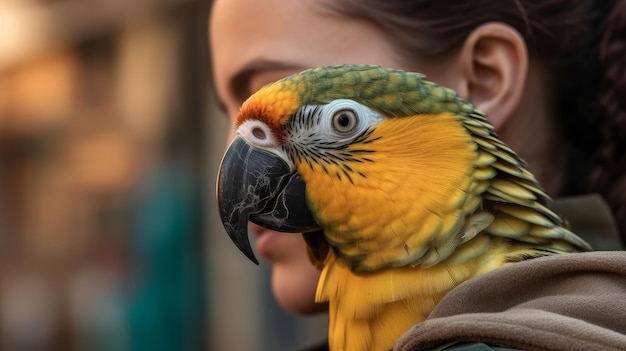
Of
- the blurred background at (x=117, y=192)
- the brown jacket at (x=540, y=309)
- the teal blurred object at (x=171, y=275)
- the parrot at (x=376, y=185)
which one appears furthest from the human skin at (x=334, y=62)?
the teal blurred object at (x=171, y=275)

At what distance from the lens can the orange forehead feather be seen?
1.01 meters

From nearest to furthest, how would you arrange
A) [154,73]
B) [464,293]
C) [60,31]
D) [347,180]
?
[464,293] < [347,180] < [154,73] < [60,31]

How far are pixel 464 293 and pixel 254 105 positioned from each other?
0.37 m

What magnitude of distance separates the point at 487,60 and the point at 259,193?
0.44m

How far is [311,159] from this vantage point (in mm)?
1013

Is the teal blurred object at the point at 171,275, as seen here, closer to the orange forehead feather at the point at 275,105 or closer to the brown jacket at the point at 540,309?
the orange forehead feather at the point at 275,105

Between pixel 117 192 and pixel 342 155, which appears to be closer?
pixel 342 155

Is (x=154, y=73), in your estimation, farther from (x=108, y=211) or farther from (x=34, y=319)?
(x=34, y=319)

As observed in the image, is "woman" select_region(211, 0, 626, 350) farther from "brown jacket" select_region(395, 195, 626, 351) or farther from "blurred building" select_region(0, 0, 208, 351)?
"blurred building" select_region(0, 0, 208, 351)

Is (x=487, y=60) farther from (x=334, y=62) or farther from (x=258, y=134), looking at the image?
(x=258, y=134)

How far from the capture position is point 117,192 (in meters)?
4.32

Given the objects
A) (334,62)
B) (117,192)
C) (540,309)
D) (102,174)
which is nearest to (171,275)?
(117,192)

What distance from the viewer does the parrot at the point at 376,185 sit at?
97 centimetres

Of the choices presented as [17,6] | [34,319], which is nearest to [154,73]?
[17,6]
